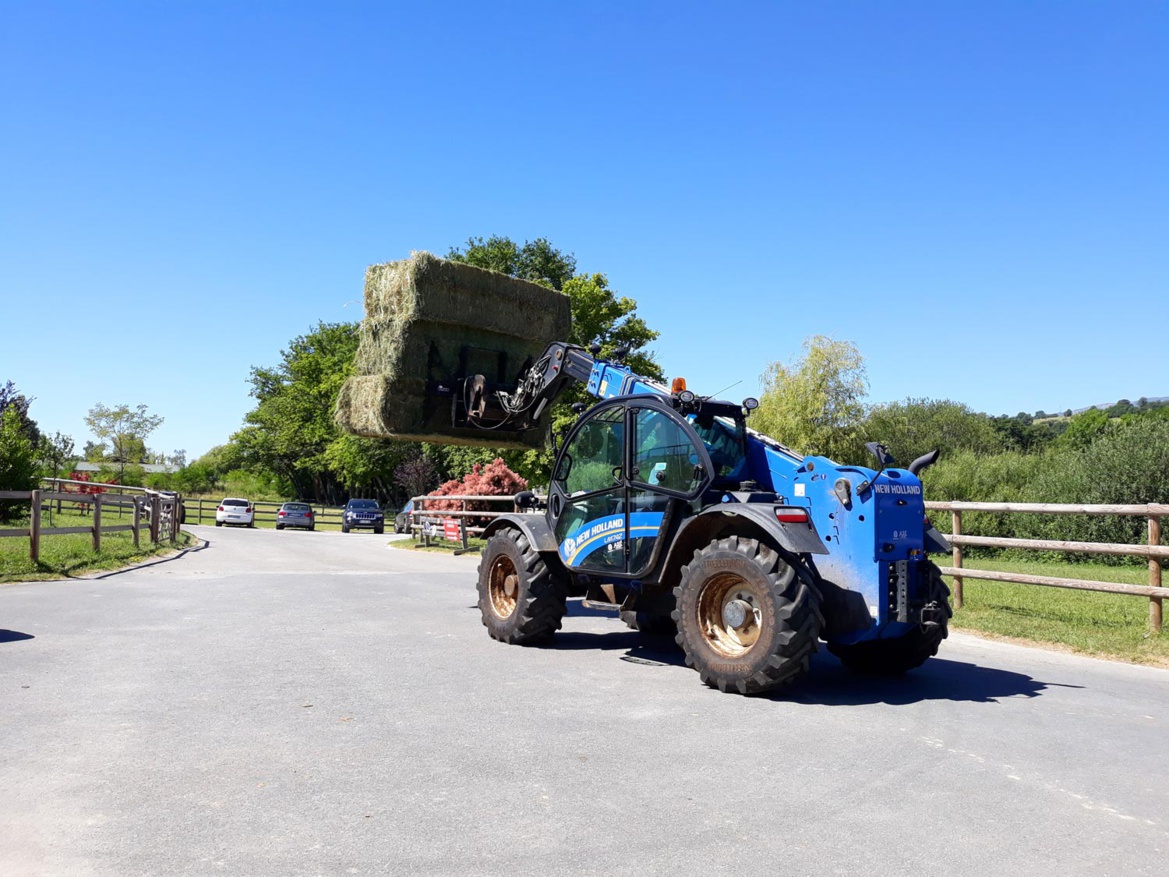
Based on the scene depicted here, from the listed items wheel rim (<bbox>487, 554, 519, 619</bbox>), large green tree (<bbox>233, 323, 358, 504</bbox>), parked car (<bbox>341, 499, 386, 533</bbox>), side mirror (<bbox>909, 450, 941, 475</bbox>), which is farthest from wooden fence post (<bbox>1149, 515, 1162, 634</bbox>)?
large green tree (<bbox>233, 323, 358, 504</bbox>)

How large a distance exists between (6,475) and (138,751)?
22.9 m

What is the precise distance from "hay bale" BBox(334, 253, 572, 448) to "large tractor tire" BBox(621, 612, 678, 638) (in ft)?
10.0

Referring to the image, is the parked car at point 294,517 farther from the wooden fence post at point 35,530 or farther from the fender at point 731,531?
the fender at point 731,531

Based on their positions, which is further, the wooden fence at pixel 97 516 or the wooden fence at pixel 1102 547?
the wooden fence at pixel 97 516

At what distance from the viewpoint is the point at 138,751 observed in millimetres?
4996

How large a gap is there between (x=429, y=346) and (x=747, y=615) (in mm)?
5977

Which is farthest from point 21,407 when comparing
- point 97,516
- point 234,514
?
point 97,516

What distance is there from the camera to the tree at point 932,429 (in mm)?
55031

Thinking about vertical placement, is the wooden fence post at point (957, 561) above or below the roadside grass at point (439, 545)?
above

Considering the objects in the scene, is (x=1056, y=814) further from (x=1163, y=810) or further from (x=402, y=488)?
(x=402, y=488)

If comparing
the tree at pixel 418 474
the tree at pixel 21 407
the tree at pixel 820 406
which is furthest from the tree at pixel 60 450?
the tree at pixel 820 406

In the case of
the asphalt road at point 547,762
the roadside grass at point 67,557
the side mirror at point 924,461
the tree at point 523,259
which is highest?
the tree at point 523,259

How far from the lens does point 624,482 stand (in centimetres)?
793

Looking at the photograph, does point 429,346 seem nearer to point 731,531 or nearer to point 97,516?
point 731,531
